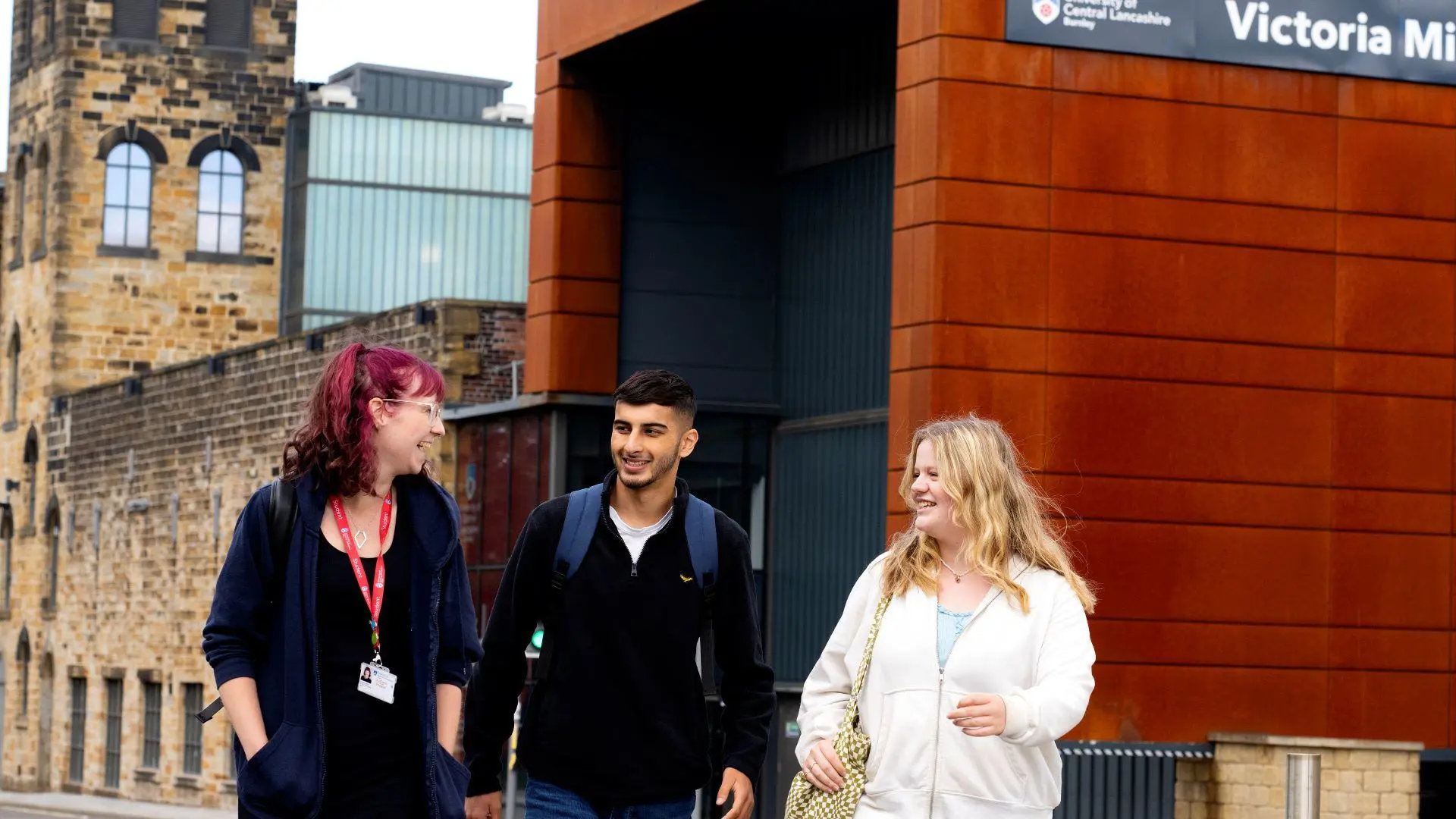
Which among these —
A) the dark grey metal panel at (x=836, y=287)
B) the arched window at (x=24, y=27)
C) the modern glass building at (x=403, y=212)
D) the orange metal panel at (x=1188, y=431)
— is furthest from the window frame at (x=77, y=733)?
the orange metal panel at (x=1188, y=431)

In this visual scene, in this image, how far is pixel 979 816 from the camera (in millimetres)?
6176

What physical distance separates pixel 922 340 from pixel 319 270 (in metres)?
24.9

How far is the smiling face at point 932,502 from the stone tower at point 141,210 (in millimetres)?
38995

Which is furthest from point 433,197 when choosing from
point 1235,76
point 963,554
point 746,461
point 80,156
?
point 963,554

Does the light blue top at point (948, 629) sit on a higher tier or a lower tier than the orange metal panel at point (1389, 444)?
lower

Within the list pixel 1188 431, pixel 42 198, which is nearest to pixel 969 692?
pixel 1188 431

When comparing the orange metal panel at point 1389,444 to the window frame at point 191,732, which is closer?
the orange metal panel at point 1389,444

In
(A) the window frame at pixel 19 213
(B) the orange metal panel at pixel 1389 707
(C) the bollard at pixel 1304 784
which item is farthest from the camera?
(A) the window frame at pixel 19 213

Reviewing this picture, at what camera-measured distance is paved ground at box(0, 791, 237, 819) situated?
34.7m

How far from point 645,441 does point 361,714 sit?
158cm

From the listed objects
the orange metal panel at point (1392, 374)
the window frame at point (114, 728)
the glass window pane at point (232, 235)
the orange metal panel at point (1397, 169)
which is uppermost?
the glass window pane at point (232, 235)

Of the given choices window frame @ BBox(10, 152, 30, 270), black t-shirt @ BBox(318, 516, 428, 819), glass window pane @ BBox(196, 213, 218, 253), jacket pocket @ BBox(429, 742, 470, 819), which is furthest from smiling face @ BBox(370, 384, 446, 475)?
window frame @ BBox(10, 152, 30, 270)

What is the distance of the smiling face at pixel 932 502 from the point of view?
6.35 metres

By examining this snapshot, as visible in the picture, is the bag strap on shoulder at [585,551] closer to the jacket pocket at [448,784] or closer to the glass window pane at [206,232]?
the jacket pocket at [448,784]
